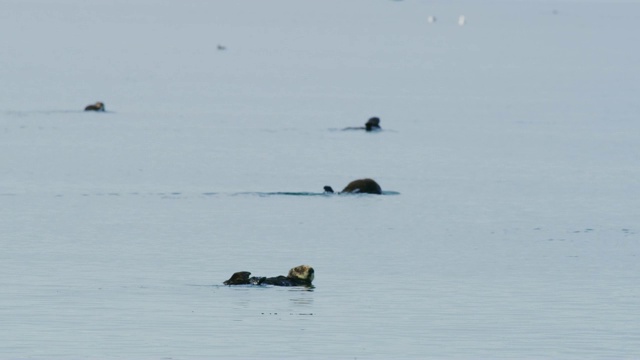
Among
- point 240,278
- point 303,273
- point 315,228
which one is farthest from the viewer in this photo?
point 315,228

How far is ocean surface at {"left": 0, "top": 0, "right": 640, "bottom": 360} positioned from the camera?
94.0 feet

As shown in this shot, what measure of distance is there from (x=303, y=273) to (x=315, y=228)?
441 inches

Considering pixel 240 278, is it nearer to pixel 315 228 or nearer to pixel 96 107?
pixel 315 228

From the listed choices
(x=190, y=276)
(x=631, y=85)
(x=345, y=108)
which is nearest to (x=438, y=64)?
(x=631, y=85)

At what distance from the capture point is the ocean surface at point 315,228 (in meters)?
28.7

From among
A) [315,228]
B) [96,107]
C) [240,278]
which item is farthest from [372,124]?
[240,278]

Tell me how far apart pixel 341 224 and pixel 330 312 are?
49.0ft

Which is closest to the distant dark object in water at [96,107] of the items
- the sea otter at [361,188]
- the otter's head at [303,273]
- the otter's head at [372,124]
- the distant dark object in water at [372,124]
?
the distant dark object in water at [372,124]

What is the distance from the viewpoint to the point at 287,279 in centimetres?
3356

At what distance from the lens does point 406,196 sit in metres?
52.9

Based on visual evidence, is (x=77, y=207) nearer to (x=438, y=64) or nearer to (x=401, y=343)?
(x=401, y=343)

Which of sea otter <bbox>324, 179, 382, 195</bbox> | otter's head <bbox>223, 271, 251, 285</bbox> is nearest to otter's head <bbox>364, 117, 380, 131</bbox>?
sea otter <bbox>324, 179, 382, 195</bbox>

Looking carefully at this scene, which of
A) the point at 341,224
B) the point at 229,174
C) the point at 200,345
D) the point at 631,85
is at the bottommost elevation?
the point at 200,345

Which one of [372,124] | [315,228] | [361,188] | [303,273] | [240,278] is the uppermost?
[372,124]
